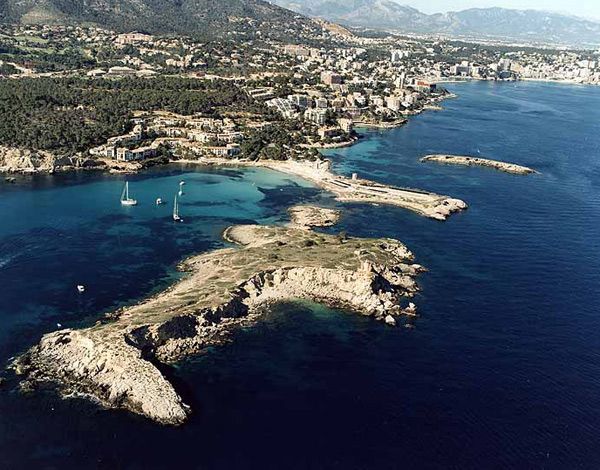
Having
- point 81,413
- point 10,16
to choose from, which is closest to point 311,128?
point 81,413

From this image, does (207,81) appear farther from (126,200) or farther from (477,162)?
(126,200)

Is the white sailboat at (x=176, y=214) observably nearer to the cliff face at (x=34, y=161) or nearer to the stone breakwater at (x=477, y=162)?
the cliff face at (x=34, y=161)

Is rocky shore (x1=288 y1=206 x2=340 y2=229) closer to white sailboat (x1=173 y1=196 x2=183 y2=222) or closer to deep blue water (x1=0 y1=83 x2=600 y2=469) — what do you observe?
deep blue water (x1=0 y1=83 x2=600 y2=469)

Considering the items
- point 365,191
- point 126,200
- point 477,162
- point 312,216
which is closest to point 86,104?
point 126,200

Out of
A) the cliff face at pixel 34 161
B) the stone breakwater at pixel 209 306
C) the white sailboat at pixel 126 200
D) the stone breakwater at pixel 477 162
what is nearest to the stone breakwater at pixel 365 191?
the stone breakwater at pixel 209 306

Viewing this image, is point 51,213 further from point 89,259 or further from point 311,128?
point 311,128

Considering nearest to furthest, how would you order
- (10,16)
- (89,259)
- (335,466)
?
1. (335,466)
2. (89,259)
3. (10,16)
